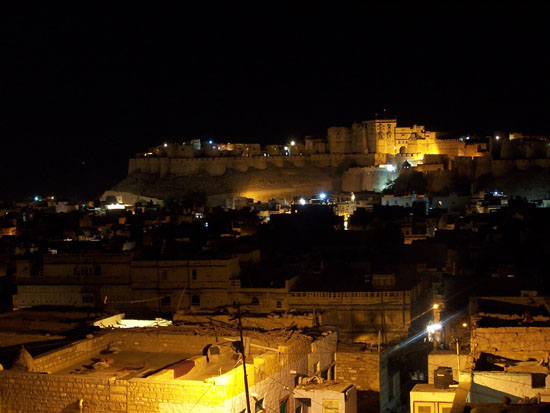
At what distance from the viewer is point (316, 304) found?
784 inches

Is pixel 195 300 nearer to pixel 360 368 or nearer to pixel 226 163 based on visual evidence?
pixel 360 368

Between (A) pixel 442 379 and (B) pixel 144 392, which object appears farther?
(A) pixel 442 379

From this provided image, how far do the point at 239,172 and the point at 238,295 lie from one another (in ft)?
173

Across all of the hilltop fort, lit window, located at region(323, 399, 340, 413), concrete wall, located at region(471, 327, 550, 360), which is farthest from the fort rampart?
lit window, located at region(323, 399, 340, 413)

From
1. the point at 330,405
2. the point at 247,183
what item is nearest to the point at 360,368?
the point at 330,405

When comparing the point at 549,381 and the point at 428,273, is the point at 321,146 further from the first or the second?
the point at 549,381

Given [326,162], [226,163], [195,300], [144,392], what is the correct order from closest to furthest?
[144,392] → [195,300] → [226,163] → [326,162]

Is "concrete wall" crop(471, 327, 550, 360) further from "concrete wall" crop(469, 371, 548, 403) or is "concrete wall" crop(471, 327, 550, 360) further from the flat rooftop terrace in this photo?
the flat rooftop terrace

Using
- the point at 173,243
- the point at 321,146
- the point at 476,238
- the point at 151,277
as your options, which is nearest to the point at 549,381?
the point at 151,277

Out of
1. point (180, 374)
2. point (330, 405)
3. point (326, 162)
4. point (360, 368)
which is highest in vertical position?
point (326, 162)

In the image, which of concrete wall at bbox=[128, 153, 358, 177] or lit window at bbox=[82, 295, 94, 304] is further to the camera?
concrete wall at bbox=[128, 153, 358, 177]

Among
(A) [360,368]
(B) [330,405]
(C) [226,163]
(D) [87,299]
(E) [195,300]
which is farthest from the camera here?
(C) [226,163]

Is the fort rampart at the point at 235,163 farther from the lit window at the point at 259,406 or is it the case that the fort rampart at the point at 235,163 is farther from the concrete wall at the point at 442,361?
the lit window at the point at 259,406

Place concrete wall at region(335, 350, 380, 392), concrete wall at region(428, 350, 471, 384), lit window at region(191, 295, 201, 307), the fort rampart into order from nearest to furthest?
1. concrete wall at region(428, 350, 471, 384)
2. concrete wall at region(335, 350, 380, 392)
3. lit window at region(191, 295, 201, 307)
4. the fort rampart
